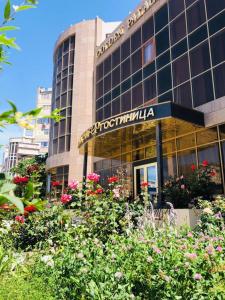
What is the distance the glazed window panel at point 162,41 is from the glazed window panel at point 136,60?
1.87 metres

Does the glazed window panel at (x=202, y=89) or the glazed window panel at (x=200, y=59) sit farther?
the glazed window panel at (x=200, y=59)

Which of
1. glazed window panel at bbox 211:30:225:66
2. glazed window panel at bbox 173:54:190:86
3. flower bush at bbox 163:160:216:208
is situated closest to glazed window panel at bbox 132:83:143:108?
glazed window panel at bbox 173:54:190:86

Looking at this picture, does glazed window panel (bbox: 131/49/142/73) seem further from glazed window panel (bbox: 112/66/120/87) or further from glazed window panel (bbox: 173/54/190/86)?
glazed window panel (bbox: 173/54/190/86)

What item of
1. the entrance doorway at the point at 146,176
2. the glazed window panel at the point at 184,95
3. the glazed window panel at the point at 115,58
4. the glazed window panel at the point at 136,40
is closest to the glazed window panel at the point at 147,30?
Result: the glazed window panel at the point at 136,40

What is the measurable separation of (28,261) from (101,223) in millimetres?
1806

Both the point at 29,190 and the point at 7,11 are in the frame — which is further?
the point at 7,11

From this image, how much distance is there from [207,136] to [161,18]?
903 cm

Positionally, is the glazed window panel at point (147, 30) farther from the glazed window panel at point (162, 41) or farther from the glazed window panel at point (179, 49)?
the glazed window panel at point (179, 49)

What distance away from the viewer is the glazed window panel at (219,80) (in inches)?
511

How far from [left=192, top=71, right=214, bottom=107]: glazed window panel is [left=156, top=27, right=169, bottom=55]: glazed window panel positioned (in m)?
4.04

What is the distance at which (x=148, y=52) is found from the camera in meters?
18.9

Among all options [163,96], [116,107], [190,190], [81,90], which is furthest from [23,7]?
[81,90]

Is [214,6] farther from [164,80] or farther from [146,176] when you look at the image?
[146,176]

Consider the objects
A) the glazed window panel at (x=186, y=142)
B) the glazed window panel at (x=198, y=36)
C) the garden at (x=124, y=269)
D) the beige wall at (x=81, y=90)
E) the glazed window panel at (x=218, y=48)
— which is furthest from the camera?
the beige wall at (x=81, y=90)
